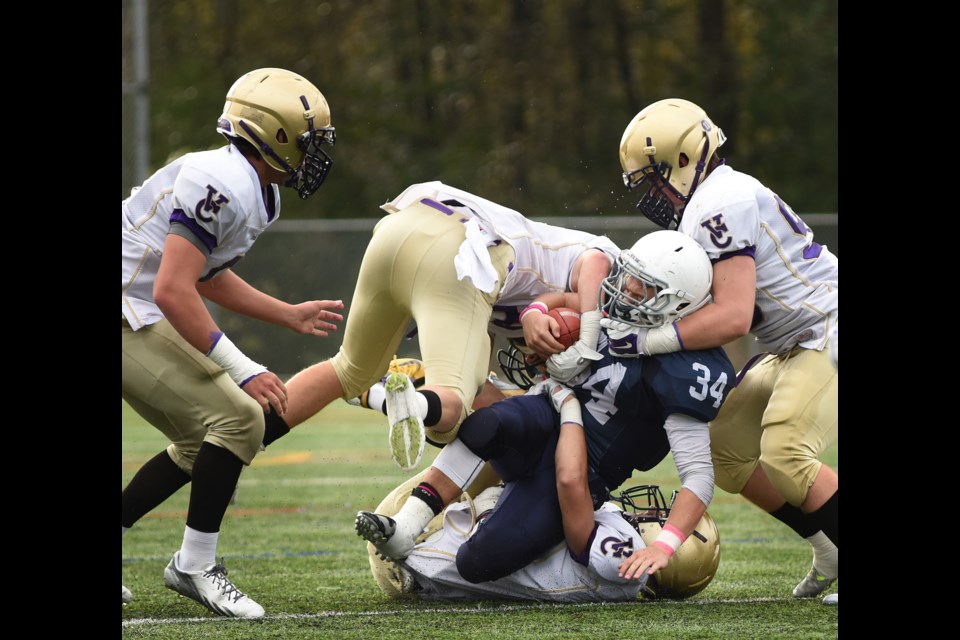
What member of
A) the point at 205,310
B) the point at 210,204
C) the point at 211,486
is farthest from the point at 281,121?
the point at 211,486

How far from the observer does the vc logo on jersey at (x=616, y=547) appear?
366 cm

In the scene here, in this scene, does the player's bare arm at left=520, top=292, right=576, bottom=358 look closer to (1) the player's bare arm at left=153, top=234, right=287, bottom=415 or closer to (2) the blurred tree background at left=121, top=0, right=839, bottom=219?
(1) the player's bare arm at left=153, top=234, right=287, bottom=415

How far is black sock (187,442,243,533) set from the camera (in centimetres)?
368

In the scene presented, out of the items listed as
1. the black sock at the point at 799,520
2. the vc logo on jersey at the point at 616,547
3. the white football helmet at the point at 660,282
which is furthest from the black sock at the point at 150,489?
the black sock at the point at 799,520

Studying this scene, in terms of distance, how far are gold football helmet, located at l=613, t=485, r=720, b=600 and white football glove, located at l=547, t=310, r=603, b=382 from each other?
46 centimetres

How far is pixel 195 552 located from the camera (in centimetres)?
367

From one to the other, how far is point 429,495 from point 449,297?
62 centimetres

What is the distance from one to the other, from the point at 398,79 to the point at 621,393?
45.2 ft

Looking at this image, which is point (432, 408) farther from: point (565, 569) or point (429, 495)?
point (565, 569)

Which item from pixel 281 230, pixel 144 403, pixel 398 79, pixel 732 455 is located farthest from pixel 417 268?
pixel 398 79

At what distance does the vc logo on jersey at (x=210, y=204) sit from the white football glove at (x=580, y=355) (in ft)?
3.46

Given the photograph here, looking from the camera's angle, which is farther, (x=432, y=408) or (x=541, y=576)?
(x=541, y=576)

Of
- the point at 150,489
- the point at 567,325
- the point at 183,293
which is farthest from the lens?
the point at 150,489

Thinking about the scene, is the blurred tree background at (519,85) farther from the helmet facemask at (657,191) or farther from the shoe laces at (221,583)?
the shoe laces at (221,583)
